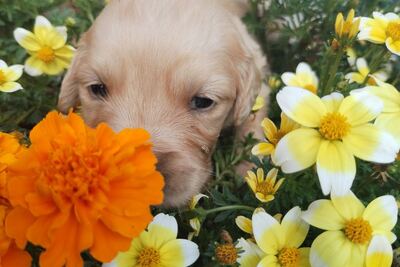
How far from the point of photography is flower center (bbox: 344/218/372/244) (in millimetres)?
1127

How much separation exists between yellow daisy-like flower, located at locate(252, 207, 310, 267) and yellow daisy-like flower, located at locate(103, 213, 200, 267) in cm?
16

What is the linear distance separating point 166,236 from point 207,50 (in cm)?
77

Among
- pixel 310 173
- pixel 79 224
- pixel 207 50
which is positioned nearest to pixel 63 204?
pixel 79 224

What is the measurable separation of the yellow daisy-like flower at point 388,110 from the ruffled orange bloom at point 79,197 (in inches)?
23.5

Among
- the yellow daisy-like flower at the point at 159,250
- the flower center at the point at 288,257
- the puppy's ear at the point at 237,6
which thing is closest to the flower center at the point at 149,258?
the yellow daisy-like flower at the point at 159,250

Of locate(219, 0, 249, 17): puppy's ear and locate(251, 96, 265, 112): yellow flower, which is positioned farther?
locate(219, 0, 249, 17): puppy's ear

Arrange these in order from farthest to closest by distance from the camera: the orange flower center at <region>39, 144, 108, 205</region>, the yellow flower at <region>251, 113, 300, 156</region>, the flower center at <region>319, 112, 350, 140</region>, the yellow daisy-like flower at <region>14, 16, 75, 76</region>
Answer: the yellow daisy-like flower at <region>14, 16, 75, 76</region> < the yellow flower at <region>251, 113, 300, 156</region> < the flower center at <region>319, 112, 350, 140</region> < the orange flower center at <region>39, 144, 108, 205</region>

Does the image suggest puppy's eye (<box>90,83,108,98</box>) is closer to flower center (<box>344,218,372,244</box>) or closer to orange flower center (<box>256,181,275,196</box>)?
orange flower center (<box>256,181,275,196</box>)

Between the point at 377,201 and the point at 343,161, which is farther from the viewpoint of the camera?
the point at 377,201

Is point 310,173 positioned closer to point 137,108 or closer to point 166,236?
point 166,236

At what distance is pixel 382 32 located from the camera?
4.82 feet

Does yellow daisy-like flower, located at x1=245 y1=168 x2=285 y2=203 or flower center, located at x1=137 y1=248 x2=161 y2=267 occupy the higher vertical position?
yellow daisy-like flower, located at x1=245 y1=168 x2=285 y2=203

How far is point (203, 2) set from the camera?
188 cm

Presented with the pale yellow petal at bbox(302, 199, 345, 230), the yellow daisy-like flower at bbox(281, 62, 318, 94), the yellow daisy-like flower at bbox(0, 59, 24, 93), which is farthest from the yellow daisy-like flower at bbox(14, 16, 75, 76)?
the pale yellow petal at bbox(302, 199, 345, 230)
